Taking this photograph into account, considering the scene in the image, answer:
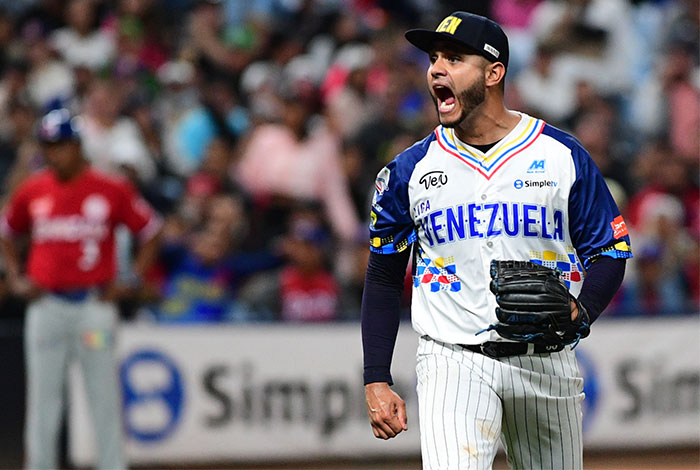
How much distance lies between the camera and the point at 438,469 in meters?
3.92

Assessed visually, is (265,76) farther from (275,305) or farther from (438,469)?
(438,469)

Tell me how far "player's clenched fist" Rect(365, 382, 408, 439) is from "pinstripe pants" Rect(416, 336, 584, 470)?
0.08 meters

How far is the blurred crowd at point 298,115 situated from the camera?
958 centimetres

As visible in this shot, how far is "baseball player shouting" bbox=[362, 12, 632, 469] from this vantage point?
4039 mm

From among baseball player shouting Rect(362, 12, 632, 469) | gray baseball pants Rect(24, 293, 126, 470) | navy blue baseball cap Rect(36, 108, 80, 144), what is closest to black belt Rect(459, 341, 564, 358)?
baseball player shouting Rect(362, 12, 632, 469)

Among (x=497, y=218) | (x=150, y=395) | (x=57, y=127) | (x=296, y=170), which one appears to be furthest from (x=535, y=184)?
(x=296, y=170)

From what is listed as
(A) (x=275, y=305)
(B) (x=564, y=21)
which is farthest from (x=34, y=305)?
(B) (x=564, y=21)

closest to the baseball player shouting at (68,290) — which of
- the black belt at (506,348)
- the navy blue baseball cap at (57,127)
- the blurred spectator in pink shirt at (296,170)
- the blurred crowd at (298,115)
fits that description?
the navy blue baseball cap at (57,127)

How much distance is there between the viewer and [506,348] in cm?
406

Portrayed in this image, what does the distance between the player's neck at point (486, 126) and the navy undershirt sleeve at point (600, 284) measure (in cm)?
60

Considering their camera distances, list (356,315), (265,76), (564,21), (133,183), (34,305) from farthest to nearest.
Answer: (564,21), (265,76), (133,183), (356,315), (34,305)

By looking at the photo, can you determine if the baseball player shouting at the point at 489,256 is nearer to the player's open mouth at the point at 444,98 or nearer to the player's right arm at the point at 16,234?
the player's open mouth at the point at 444,98

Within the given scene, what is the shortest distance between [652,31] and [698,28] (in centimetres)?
56

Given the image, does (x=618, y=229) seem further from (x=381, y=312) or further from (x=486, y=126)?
(x=381, y=312)
